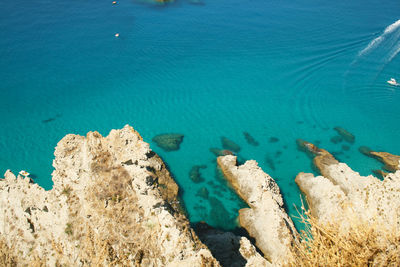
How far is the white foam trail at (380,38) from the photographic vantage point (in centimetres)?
2730

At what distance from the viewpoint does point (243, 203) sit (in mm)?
14742

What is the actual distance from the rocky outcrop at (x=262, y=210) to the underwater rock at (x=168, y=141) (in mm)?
3635

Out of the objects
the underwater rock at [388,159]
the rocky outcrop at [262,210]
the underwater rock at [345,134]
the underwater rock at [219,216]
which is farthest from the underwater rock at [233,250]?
the underwater rock at [345,134]

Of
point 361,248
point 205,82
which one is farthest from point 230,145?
point 361,248

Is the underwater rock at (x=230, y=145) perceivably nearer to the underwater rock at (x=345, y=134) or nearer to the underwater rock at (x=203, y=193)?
the underwater rock at (x=203, y=193)

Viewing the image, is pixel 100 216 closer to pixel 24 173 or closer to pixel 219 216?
pixel 219 216

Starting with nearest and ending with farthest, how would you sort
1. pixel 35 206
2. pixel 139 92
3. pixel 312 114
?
1. pixel 35 206
2. pixel 312 114
3. pixel 139 92

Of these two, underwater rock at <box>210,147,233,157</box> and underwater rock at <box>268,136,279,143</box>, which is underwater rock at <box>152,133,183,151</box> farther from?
underwater rock at <box>268,136,279,143</box>

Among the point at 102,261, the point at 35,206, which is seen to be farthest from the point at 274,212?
the point at 35,206

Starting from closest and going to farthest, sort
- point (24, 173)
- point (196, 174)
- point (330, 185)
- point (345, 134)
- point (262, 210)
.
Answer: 1. point (262, 210)
2. point (330, 185)
3. point (24, 173)
4. point (196, 174)
5. point (345, 134)

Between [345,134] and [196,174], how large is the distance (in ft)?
38.7

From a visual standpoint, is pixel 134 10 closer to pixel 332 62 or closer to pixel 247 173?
pixel 332 62

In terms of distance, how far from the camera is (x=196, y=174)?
16.4 m

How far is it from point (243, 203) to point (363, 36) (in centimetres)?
2597
